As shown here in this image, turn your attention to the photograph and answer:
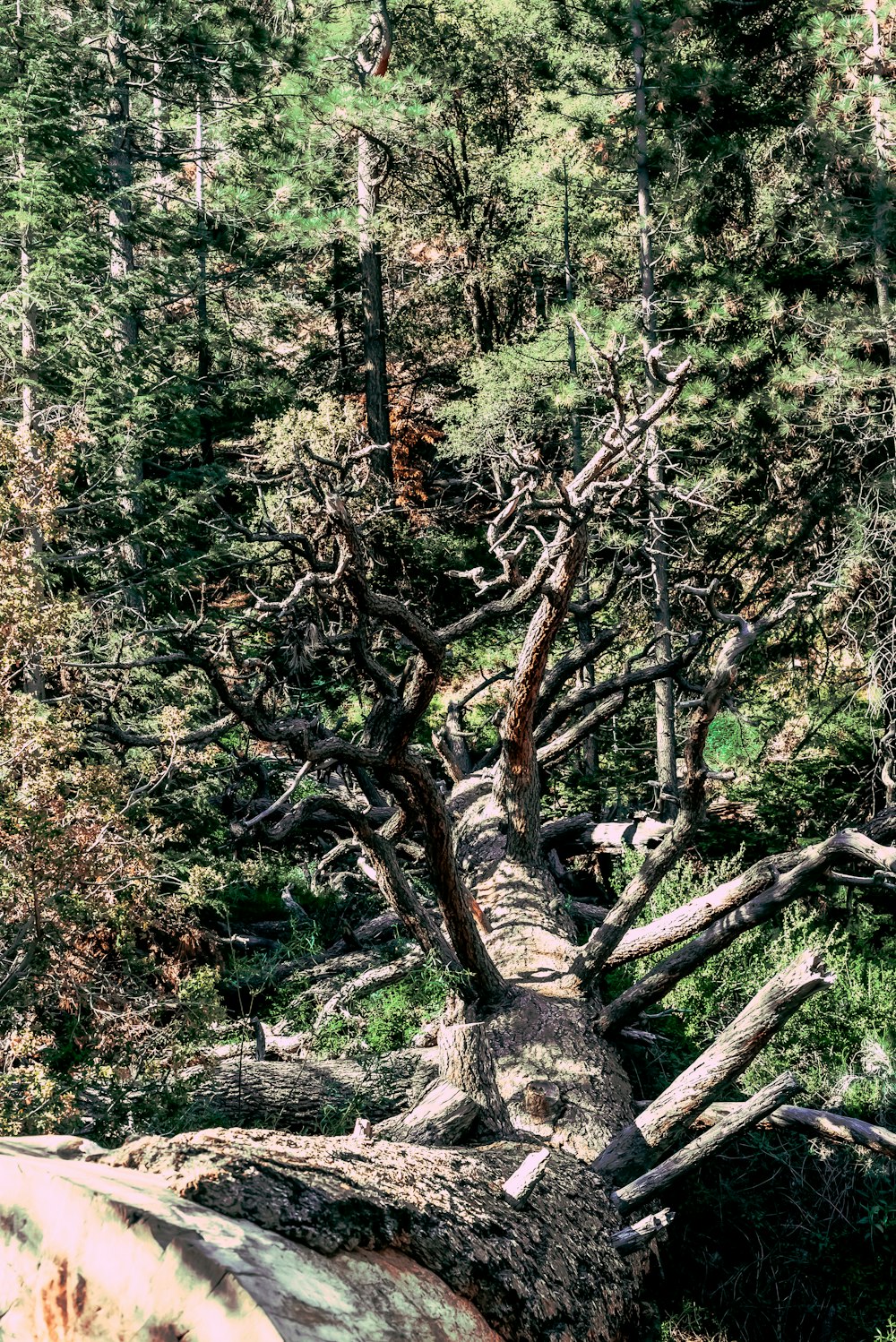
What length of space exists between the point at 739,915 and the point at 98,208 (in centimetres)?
985

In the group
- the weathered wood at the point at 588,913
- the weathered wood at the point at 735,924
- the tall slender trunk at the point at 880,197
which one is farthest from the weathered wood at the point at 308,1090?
the tall slender trunk at the point at 880,197

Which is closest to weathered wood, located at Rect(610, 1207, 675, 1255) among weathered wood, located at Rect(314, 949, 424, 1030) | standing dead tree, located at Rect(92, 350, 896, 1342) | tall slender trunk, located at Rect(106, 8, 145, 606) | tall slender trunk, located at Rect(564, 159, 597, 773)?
standing dead tree, located at Rect(92, 350, 896, 1342)

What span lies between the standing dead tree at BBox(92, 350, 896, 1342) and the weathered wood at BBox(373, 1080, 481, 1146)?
0.01 meters

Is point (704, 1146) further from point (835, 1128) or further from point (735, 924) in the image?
point (735, 924)

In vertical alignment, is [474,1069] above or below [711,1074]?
below

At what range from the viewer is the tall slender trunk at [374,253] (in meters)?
15.8

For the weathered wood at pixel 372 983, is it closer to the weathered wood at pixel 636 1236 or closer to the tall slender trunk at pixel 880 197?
the weathered wood at pixel 636 1236

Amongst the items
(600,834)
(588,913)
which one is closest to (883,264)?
(600,834)

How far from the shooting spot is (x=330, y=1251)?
284cm

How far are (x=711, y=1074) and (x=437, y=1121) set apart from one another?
4.11ft

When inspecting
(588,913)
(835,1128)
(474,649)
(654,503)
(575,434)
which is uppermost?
(575,434)

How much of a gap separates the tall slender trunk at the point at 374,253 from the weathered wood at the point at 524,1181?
41.4ft

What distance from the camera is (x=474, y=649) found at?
651 inches

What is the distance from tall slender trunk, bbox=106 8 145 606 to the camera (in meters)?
11.0
